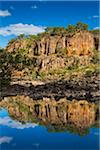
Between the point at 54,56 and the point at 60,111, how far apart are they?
115 ft

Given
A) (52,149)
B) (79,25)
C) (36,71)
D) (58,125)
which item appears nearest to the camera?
(52,149)

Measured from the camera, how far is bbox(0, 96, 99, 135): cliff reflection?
12.5m

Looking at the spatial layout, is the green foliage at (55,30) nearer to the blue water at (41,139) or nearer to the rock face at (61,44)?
the rock face at (61,44)

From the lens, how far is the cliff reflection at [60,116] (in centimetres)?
1248

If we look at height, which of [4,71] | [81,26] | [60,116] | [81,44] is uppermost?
[81,26]

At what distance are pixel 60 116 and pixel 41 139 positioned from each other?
4.25 metres

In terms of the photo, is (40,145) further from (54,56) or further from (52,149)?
(54,56)

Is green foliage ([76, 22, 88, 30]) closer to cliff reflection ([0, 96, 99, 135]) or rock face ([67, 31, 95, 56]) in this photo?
rock face ([67, 31, 95, 56])

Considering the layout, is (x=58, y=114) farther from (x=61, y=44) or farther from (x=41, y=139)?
(x=61, y=44)

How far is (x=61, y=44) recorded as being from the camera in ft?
176

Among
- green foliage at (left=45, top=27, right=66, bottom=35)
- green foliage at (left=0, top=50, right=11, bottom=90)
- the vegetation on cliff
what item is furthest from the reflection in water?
green foliage at (left=45, top=27, right=66, bottom=35)

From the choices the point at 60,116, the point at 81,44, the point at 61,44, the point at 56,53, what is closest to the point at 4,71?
the point at 56,53

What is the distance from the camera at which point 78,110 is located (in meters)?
16.8

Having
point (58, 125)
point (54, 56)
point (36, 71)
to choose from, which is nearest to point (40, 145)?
point (58, 125)
